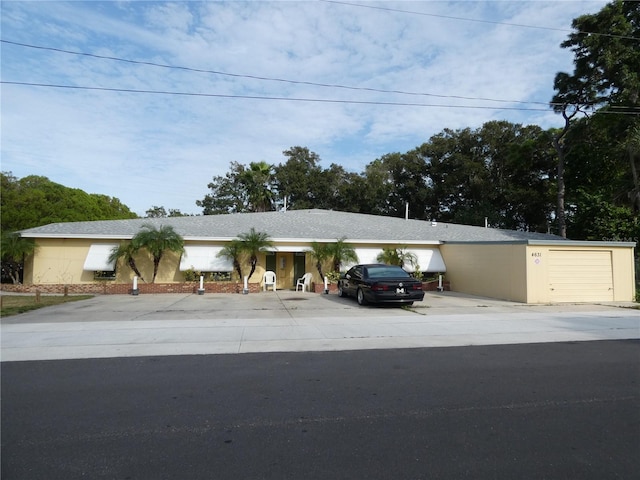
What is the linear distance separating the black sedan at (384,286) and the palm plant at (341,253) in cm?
436

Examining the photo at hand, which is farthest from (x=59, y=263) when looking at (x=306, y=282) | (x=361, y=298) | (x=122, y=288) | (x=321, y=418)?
(x=321, y=418)

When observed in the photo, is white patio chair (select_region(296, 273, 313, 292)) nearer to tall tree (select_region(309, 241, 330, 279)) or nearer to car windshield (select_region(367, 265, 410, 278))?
tall tree (select_region(309, 241, 330, 279))

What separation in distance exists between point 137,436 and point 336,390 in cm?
231

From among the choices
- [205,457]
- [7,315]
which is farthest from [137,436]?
[7,315]

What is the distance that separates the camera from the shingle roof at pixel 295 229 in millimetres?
18938

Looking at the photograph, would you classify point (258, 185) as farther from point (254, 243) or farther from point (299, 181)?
point (254, 243)

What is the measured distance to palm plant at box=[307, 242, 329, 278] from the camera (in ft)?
63.0

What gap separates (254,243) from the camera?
18.8m

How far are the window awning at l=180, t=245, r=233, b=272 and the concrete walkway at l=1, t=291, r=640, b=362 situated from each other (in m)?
4.56

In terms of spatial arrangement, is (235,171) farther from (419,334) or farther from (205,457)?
(205,457)

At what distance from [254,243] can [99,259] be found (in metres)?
6.97

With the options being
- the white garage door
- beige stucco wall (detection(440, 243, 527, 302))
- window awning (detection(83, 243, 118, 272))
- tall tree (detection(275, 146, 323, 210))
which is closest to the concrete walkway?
the white garage door

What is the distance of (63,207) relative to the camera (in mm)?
35250

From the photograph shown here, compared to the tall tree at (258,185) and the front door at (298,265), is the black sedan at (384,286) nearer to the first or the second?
the front door at (298,265)
